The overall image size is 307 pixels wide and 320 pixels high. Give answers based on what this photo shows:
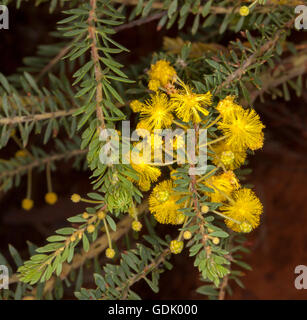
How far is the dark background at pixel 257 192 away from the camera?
5.49ft

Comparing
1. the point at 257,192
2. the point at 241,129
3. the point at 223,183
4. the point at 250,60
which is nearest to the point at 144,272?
the point at 223,183

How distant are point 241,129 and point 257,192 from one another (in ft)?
3.08

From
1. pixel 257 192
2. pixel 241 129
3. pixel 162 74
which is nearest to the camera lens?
pixel 241 129

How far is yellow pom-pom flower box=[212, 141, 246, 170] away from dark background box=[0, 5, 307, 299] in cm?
77

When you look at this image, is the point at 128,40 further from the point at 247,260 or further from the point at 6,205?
the point at 247,260

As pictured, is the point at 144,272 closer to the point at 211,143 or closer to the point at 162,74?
the point at 211,143

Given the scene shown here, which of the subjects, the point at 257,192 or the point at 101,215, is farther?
the point at 257,192

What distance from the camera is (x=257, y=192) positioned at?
173 cm

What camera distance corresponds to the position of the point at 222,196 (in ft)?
3.05

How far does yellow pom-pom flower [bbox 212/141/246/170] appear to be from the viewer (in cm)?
87

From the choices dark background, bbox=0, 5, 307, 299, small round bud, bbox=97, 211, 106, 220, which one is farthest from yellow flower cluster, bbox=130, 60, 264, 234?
dark background, bbox=0, 5, 307, 299

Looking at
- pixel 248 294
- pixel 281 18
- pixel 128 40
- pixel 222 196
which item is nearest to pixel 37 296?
pixel 222 196

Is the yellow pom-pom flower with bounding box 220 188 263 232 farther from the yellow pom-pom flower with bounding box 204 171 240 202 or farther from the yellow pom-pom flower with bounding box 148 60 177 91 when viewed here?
the yellow pom-pom flower with bounding box 148 60 177 91

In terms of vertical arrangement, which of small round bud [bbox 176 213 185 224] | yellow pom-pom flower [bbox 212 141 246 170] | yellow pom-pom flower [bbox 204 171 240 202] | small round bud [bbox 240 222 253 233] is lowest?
small round bud [bbox 240 222 253 233]
